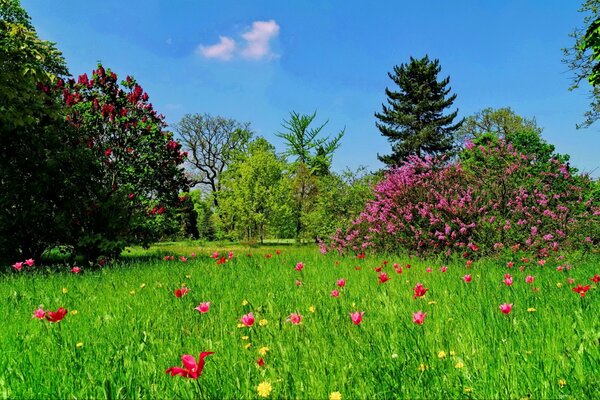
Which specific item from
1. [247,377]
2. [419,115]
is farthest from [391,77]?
[247,377]

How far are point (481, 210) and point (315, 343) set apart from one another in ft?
24.5

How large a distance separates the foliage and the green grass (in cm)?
495

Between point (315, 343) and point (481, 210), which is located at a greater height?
point (481, 210)

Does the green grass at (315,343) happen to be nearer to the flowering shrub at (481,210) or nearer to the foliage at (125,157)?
the flowering shrub at (481,210)

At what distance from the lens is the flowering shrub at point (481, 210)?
8.27 metres

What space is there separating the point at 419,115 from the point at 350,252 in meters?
30.5

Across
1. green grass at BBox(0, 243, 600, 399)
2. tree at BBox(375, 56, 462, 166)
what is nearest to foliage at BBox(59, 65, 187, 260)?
green grass at BBox(0, 243, 600, 399)

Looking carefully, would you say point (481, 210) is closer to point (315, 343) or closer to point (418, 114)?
point (315, 343)

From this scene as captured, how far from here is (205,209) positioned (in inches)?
1550

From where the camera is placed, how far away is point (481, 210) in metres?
8.79

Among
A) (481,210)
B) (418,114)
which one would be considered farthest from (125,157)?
(418,114)

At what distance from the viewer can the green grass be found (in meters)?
2.01

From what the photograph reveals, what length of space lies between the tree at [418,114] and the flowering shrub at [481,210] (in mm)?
26051

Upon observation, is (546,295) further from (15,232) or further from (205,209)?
(205,209)
